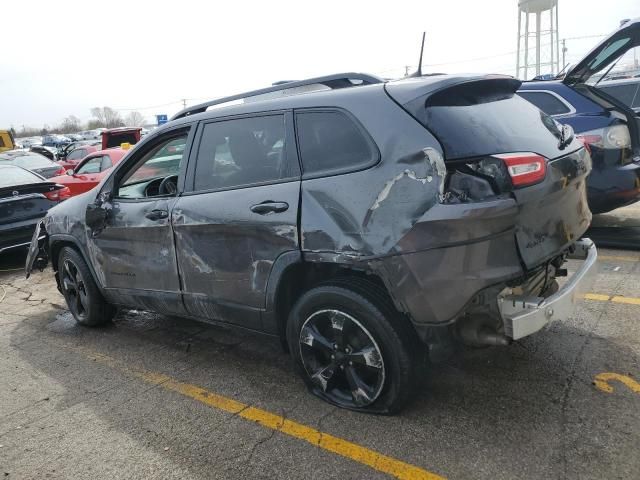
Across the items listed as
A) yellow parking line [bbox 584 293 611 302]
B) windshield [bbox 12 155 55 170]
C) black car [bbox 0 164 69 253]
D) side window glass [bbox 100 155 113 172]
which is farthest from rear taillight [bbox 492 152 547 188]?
windshield [bbox 12 155 55 170]

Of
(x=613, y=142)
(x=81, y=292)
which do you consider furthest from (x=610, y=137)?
(x=81, y=292)

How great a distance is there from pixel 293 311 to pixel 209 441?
862mm

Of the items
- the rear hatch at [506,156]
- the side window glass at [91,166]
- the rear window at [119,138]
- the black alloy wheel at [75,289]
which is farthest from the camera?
the rear window at [119,138]

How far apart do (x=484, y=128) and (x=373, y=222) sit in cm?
75

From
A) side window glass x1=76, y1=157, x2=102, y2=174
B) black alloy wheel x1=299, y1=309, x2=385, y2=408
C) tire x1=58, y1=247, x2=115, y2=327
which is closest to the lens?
black alloy wheel x1=299, y1=309, x2=385, y2=408

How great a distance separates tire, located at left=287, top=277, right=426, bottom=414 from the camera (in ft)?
9.16

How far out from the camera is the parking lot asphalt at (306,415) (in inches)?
102

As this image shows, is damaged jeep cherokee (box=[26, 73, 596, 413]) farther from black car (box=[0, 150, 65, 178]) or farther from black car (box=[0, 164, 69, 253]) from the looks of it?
black car (box=[0, 150, 65, 178])

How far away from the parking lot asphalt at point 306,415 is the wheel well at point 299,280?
0.51 metres

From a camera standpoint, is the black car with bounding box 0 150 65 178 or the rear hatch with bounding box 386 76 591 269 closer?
the rear hatch with bounding box 386 76 591 269

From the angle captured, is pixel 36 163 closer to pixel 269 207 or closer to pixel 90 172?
pixel 90 172

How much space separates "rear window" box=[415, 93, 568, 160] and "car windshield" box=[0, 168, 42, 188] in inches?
283

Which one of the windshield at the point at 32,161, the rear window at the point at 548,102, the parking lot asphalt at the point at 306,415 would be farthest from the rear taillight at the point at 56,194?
the windshield at the point at 32,161

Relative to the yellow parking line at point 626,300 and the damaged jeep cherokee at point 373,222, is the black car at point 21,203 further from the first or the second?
the yellow parking line at point 626,300
